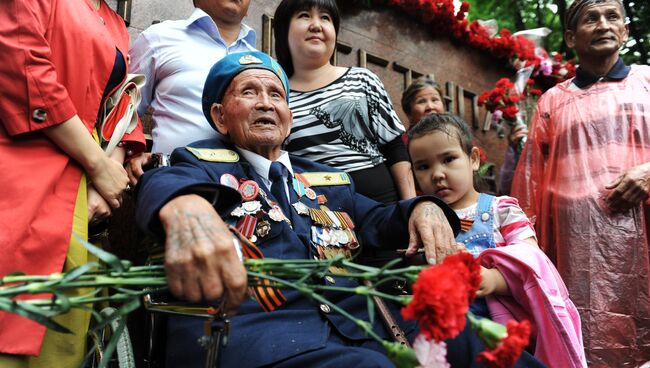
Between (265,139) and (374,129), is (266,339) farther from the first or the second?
(374,129)

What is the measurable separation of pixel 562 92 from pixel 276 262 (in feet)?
10.6

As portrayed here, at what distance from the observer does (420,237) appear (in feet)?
6.93

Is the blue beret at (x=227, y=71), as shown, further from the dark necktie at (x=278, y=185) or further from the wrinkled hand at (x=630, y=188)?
the wrinkled hand at (x=630, y=188)

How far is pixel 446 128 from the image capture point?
2.91 metres

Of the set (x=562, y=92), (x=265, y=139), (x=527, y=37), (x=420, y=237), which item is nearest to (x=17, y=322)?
(x=265, y=139)

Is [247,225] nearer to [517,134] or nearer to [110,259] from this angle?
[110,259]

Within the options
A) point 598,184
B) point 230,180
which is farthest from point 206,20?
point 598,184

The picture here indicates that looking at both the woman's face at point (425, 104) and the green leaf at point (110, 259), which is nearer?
the green leaf at point (110, 259)

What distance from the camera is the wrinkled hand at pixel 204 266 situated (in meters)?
1.38

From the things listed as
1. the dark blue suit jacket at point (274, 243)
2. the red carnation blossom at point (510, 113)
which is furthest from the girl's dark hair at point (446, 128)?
the red carnation blossom at point (510, 113)

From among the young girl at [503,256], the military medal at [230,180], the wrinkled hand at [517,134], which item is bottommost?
the young girl at [503,256]

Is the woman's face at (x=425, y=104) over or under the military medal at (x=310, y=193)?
over

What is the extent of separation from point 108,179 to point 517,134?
360cm

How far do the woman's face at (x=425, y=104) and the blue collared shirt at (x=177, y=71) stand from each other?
1794mm
